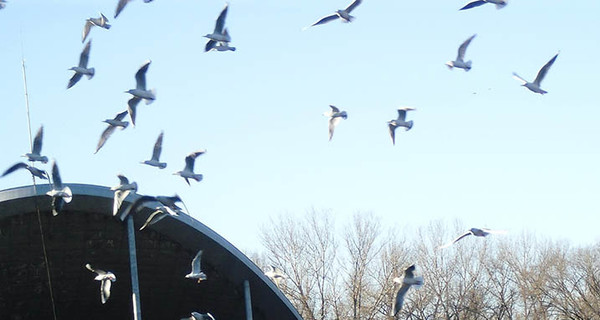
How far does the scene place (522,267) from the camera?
7131 centimetres

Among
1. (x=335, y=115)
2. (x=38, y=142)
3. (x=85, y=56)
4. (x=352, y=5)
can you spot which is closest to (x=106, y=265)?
(x=38, y=142)

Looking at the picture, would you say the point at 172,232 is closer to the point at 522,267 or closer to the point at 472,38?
the point at 472,38

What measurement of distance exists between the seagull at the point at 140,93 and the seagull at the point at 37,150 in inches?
106

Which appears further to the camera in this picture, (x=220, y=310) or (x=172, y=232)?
(x=220, y=310)

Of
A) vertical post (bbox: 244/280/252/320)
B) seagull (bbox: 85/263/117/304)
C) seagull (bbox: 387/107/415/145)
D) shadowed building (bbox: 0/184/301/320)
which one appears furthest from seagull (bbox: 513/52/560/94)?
vertical post (bbox: 244/280/252/320)

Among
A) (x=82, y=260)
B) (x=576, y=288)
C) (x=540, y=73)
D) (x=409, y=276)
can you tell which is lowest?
(x=576, y=288)

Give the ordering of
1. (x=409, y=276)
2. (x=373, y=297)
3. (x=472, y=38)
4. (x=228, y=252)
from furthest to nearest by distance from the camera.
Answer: (x=373, y=297)
(x=228, y=252)
(x=472, y=38)
(x=409, y=276)

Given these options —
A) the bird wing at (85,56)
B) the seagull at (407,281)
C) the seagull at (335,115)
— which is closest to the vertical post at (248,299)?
the seagull at (335,115)

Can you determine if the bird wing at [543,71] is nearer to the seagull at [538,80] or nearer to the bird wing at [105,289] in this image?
the seagull at [538,80]

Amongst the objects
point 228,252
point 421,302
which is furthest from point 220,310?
point 421,302

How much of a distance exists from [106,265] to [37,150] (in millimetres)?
11385

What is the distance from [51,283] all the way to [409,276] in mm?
17872

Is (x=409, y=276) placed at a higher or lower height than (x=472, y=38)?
lower

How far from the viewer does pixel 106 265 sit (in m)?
36.2
